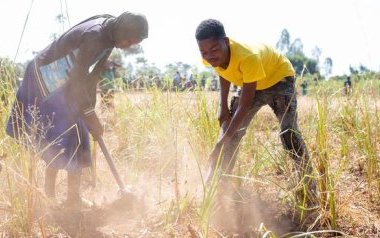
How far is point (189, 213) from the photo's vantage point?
8.55ft

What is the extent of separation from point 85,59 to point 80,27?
0.75 ft

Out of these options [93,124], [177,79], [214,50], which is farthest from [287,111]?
[177,79]

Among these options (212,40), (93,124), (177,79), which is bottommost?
(93,124)

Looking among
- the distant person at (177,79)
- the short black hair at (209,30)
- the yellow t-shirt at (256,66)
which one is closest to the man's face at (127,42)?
the short black hair at (209,30)

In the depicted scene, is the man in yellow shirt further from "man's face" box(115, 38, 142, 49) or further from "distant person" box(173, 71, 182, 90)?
"distant person" box(173, 71, 182, 90)

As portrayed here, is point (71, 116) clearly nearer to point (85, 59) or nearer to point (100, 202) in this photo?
point (85, 59)

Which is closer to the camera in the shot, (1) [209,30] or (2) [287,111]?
(1) [209,30]

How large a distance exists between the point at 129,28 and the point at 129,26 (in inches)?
0.4

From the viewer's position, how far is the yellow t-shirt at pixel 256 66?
7.50 ft

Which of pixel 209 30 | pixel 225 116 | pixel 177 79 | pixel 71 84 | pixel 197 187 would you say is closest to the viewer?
pixel 209 30

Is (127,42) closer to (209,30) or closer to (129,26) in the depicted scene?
(129,26)

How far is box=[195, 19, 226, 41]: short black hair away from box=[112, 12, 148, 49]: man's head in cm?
35

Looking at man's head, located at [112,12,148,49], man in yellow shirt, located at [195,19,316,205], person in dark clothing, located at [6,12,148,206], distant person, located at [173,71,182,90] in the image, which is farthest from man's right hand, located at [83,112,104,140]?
distant person, located at [173,71,182,90]

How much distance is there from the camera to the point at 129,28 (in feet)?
7.84
